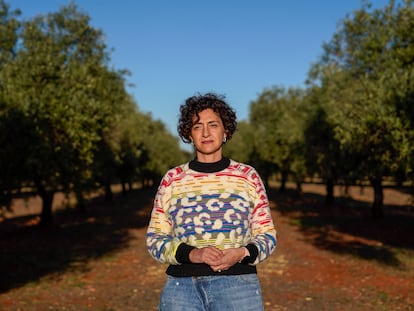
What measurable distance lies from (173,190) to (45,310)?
9838mm

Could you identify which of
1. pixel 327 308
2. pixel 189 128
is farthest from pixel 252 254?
pixel 327 308

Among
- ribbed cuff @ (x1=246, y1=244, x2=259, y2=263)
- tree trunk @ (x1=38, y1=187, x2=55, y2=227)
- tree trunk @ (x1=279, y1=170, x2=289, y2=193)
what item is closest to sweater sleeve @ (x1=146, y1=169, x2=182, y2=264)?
ribbed cuff @ (x1=246, y1=244, x2=259, y2=263)

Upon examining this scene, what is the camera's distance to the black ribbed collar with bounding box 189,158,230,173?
10.3 feet

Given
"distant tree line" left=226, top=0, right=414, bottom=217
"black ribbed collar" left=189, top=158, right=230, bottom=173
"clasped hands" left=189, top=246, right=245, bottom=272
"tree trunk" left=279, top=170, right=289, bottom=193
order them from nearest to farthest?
"clasped hands" left=189, top=246, right=245, bottom=272, "black ribbed collar" left=189, top=158, right=230, bottom=173, "distant tree line" left=226, top=0, right=414, bottom=217, "tree trunk" left=279, top=170, right=289, bottom=193

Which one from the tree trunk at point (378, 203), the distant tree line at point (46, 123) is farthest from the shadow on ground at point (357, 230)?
the distant tree line at point (46, 123)

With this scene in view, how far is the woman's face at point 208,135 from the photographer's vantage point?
3.21 m

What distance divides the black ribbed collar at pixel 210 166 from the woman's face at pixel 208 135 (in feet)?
0.15

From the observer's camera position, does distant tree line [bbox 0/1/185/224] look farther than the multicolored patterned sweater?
Yes

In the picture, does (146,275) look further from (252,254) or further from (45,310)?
(252,254)

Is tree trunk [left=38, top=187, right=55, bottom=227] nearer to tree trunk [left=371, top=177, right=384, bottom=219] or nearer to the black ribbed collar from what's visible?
tree trunk [left=371, top=177, right=384, bottom=219]

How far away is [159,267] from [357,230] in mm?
13357

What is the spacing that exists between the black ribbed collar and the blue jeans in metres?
0.75

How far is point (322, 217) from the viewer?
31938 mm

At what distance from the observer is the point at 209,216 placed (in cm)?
293
